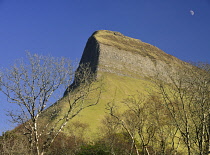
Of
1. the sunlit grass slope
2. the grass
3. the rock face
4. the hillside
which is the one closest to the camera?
the hillside

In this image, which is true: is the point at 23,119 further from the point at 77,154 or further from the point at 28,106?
the point at 77,154

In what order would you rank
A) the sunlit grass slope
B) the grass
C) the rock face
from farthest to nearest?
1. the grass
2. the rock face
3. the sunlit grass slope

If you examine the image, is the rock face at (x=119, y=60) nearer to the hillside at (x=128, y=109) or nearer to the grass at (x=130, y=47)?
the hillside at (x=128, y=109)

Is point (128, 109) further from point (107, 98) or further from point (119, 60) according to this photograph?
point (119, 60)

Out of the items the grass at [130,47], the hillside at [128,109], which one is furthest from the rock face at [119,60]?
the grass at [130,47]

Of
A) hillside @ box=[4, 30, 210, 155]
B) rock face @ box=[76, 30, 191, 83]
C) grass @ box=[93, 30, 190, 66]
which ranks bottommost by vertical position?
hillside @ box=[4, 30, 210, 155]

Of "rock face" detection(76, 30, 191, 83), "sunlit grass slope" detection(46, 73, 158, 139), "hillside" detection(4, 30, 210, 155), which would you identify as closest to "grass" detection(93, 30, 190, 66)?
"rock face" detection(76, 30, 191, 83)

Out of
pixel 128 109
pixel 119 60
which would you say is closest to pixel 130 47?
pixel 119 60

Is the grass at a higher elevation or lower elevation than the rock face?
higher

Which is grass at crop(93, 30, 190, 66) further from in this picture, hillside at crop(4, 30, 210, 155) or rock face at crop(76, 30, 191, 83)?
hillside at crop(4, 30, 210, 155)

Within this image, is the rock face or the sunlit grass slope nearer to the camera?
the sunlit grass slope

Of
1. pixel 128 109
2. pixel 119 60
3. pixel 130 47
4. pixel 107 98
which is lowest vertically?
pixel 128 109

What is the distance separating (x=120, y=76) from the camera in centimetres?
11512

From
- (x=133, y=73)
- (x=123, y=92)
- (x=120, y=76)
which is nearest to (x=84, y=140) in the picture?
(x=123, y=92)
